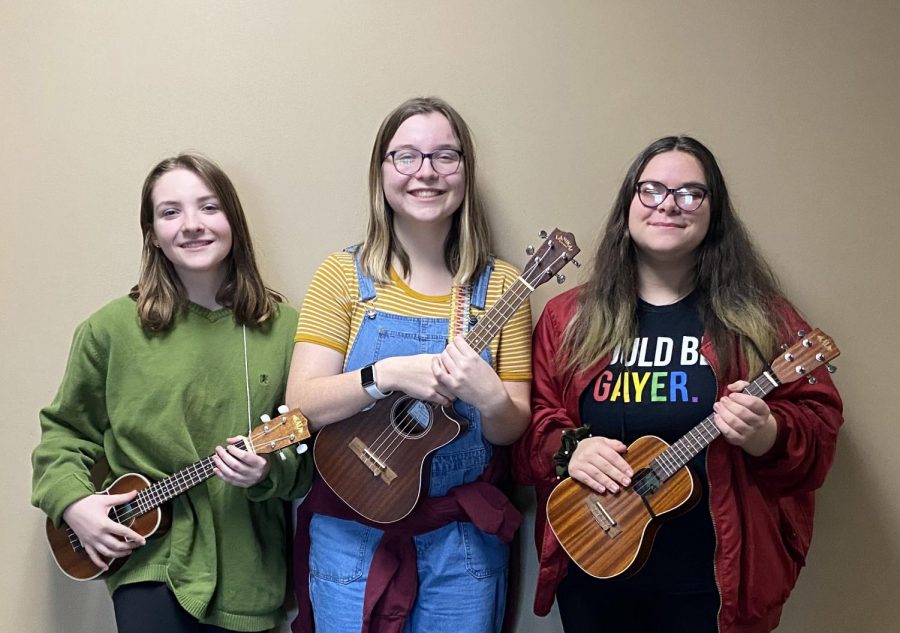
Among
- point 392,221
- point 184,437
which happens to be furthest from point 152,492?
point 392,221

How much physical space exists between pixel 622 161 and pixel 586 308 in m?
0.51

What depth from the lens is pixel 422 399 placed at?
1.66 m

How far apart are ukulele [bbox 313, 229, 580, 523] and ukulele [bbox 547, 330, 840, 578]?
31cm

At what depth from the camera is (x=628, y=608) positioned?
5.66ft

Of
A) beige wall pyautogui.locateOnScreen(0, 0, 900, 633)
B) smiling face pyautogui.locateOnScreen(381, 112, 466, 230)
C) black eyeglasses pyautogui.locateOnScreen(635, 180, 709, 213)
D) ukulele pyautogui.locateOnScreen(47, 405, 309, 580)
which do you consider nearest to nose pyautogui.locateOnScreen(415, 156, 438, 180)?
smiling face pyautogui.locateOnScreen(381, 112, 466, 230)

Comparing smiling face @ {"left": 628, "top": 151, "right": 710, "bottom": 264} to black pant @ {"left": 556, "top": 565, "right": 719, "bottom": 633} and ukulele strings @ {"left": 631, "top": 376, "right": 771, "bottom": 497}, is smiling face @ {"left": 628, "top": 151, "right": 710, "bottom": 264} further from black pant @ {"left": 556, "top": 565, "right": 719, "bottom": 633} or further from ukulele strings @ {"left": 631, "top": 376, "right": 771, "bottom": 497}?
black pant @ {"left": 556, "top": 565, "right": 719, "bottom": 633}

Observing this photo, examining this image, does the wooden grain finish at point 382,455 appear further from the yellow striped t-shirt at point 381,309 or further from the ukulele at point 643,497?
the ukulele at point 643,497

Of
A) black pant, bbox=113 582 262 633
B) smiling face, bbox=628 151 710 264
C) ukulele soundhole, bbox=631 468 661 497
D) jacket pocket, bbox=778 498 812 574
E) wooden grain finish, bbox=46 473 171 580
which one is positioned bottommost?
black pant, bbox=113 582 262 633

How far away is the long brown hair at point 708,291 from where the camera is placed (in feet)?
5.45

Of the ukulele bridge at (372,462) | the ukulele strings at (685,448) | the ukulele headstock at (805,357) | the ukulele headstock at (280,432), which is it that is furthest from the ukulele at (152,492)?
the ukulele headstock at (805,357)

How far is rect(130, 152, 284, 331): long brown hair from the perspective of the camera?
6.20 ft

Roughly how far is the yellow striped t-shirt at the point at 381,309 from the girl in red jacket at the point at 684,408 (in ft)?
0.29

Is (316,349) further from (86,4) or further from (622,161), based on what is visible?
(86,4)

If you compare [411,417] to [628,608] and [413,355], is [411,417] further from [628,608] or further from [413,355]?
[628,608]
